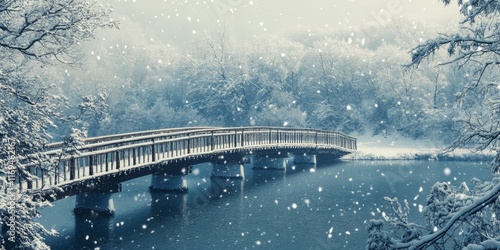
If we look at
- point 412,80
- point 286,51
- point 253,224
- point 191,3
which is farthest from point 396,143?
point 191,3

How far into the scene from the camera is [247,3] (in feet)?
299

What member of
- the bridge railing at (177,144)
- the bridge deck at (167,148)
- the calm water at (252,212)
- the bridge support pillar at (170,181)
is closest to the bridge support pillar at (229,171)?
the calm water at (252,212)

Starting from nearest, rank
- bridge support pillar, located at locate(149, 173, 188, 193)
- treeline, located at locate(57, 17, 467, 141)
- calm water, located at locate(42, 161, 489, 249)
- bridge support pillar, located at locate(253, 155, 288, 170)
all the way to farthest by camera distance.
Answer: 1. calm water, located at locate(42, 161, 489, 249)
2. bridge support pillar, located at locate(149, 173, 188, 193)
3. bridge support pillar, located at locate(253, 155, 288, 170)
4. treeline, located at locate(57, 17, 467, 141)

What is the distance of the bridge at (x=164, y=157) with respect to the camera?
17.3 meters

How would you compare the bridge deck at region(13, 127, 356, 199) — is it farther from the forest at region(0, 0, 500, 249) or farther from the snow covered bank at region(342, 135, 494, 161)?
the forest at region(0, 0, 500, 249)

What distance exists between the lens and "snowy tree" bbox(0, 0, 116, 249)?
31.3ft

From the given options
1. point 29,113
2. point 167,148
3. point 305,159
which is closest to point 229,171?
point 167,148

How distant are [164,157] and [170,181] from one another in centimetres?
344

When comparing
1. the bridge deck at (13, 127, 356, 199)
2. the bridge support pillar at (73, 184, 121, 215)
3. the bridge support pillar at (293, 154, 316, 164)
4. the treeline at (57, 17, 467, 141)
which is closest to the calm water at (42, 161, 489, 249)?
the bridge support pillar at (73, 184, 121, 215)

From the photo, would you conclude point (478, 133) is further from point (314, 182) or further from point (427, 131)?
point (427, 131)

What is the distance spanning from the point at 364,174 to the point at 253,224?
15.3 m

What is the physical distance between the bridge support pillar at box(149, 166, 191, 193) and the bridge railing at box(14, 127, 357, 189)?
4.28ft

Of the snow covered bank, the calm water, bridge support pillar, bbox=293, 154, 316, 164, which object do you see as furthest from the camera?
bridge support pillar, bbox=293, 154, 316, 164

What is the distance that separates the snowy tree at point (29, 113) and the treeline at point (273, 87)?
4147cm
